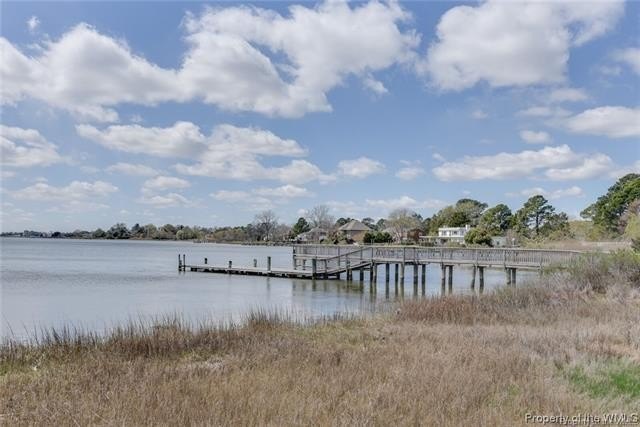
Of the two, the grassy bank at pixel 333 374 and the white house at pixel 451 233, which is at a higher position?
the white house at pixel 451 233

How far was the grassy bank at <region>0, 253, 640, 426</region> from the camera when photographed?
4.98 metres

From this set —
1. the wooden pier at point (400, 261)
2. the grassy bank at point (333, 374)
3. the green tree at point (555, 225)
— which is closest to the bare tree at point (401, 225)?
the green tree at point (555, 225)

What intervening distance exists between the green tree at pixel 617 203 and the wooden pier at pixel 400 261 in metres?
31.0

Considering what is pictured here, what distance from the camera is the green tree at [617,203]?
57406mm

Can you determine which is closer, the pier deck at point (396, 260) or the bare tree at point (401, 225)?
the pier deck at point (396, 260)

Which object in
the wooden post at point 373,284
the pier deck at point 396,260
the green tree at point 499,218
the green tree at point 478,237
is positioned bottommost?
the wooden post at point 373,284

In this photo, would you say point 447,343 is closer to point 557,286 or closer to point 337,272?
point 557,286

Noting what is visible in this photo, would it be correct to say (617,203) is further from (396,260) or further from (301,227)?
(301,227)

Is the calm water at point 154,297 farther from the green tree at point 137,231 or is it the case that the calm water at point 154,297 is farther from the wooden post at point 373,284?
the green tree at point 137,231

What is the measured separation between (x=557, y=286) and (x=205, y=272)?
33.5 metres

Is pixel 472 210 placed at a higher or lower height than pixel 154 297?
higher

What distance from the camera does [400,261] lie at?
34.6 meters

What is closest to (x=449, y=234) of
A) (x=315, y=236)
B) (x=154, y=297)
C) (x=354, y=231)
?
(x=354, y=231)

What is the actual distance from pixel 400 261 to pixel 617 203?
131 ft
